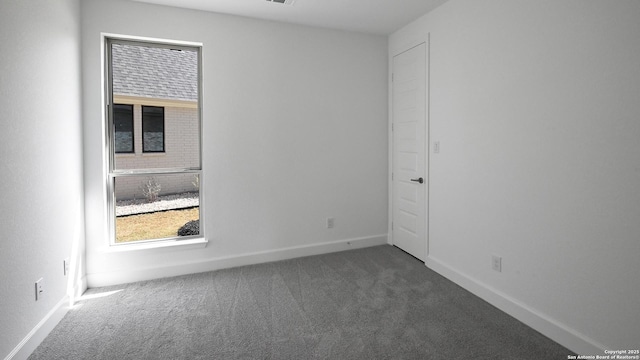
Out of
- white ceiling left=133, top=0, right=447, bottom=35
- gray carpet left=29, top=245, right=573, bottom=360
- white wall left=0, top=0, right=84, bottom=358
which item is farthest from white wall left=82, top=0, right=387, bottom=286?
gray carpet left=29, top=245, right=573, bottom=360

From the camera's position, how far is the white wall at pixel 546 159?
6.16 feet

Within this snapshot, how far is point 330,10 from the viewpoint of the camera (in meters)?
3.38

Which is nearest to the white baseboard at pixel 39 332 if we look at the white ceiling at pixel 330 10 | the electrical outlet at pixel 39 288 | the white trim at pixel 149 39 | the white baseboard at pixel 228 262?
the electrical outlet at pixel 39 288

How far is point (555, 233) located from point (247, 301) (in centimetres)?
243

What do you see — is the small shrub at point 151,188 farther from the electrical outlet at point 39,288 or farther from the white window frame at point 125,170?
the electrical outlet at point 39,288

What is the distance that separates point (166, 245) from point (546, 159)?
136 inches

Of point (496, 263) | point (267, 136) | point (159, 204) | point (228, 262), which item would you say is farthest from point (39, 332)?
point (496, 263)

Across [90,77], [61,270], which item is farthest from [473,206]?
[90,77]

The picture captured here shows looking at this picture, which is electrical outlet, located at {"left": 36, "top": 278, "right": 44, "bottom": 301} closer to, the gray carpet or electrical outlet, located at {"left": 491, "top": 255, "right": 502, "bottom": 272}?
the gray carpet

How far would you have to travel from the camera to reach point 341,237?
163 inches

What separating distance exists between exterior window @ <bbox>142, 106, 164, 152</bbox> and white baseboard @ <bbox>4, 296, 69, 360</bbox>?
1.53m

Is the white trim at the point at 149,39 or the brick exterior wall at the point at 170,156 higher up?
the white trim at the point at 149,39

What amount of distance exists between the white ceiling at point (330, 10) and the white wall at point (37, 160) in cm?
110

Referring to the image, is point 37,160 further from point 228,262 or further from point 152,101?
point 228,262
